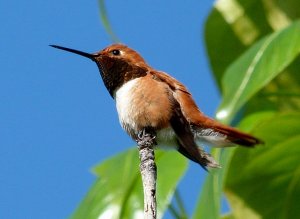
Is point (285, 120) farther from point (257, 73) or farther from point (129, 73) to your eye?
point (129, 73)

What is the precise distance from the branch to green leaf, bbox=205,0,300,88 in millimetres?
1873

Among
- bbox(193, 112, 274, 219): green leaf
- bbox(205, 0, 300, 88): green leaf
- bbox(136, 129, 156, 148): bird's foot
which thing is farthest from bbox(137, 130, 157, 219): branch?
bbox(205, 0, 300, 88): green leaf

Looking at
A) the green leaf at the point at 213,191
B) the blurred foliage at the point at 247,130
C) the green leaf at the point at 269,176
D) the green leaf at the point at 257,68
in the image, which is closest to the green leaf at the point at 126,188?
the blurred foliage at the point at 247,130

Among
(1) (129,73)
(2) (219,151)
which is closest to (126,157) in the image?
(2) (219,151)

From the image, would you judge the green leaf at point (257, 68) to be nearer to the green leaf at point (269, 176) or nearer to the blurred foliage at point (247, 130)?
the blurred foliage at point (247, 130)

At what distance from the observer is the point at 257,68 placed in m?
4.96

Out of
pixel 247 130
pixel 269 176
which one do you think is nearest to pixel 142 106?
pixel 247 130

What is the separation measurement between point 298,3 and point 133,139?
2200 mm

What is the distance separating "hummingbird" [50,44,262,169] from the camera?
413 cm

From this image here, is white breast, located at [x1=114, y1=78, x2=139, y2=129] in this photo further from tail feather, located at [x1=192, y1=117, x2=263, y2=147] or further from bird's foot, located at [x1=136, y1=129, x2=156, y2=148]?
tail feather, located at [x1=192, y1=117, x2=263, y2=147]

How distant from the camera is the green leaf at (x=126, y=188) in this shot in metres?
4.86

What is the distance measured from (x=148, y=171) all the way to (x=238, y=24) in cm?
248

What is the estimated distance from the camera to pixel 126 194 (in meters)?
5.03

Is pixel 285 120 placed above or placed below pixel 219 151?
above
